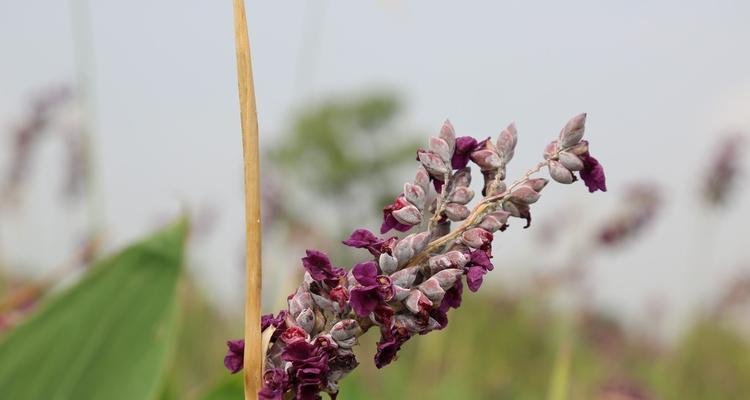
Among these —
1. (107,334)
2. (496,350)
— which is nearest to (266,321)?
(107,334)

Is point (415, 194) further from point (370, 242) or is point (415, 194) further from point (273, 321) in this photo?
point (273, 321)

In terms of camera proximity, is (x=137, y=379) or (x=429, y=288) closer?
(x=429, y=288)

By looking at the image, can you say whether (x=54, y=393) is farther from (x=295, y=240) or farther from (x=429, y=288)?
(x=295, y=240)

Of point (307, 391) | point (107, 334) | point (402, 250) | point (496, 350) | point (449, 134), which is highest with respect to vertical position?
point (496, 350)

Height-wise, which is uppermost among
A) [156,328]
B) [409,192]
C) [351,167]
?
[351,167]

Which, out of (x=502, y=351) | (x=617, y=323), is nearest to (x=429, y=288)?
(x=502, y=351)

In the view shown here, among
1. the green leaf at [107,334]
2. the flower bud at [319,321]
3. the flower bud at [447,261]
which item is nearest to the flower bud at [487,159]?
the flower bud at [447,261]

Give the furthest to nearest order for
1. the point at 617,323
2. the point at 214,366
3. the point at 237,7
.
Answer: the point at 617,323, the point at 214,366, the point at 237,7
